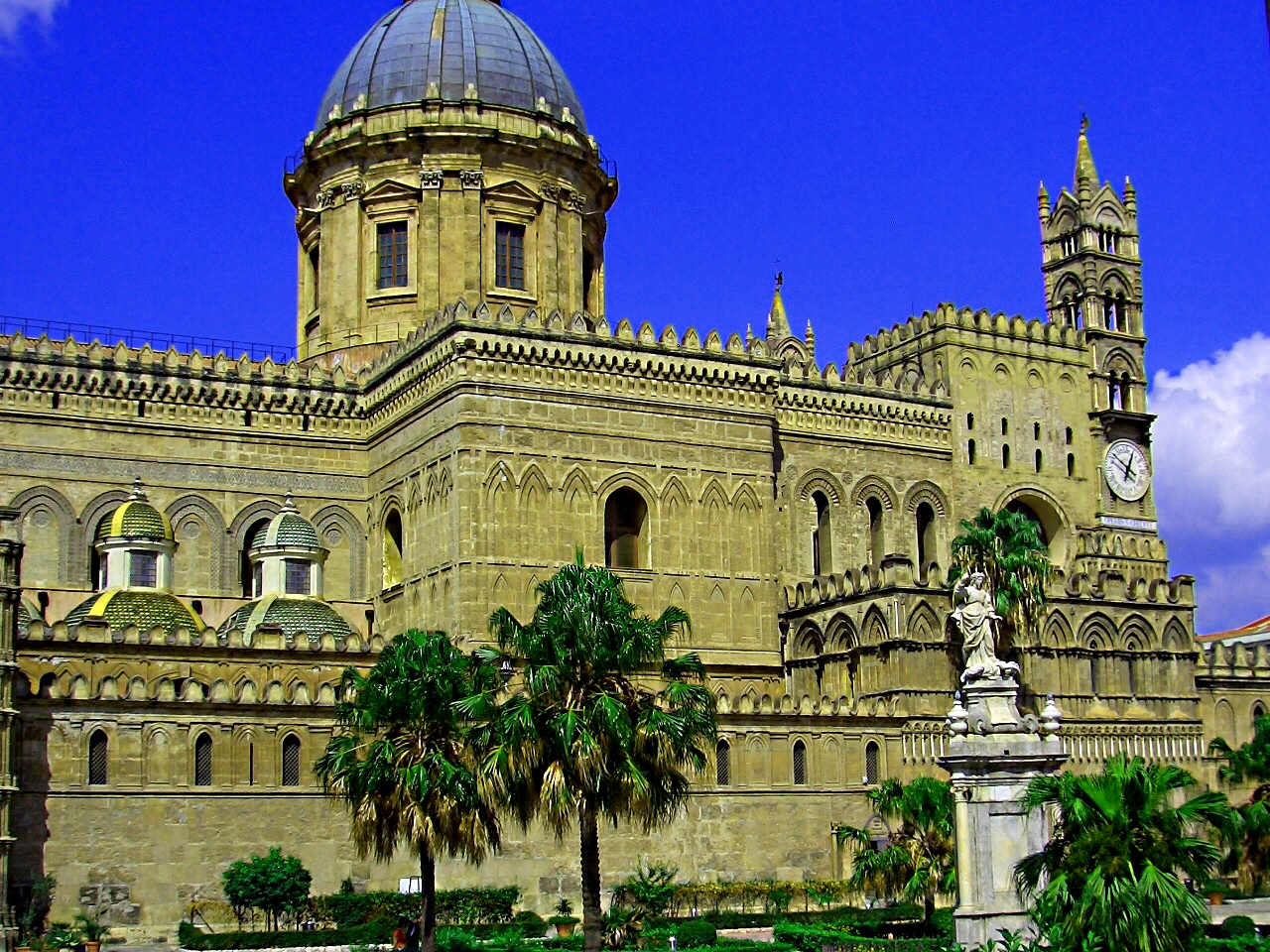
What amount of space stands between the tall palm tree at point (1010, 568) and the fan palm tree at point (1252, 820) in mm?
6374

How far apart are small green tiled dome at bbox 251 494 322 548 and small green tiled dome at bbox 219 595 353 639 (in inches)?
59.4

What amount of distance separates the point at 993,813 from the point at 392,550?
28672 millimetres

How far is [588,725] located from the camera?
96.8 feet

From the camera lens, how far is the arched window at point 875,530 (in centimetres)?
5572

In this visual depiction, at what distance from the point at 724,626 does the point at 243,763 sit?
13827mm

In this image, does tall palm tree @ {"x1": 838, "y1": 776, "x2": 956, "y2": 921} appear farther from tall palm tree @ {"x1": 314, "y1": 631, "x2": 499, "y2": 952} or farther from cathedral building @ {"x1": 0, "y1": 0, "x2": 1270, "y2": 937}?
cathedral building @ {"x1": 0, "y1": 0, "x2": 1270, "y2": 937}

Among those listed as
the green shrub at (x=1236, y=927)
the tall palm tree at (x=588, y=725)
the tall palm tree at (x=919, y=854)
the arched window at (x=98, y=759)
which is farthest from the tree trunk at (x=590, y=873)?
the arched window at (x=98, y=759)

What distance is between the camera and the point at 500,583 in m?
45.8

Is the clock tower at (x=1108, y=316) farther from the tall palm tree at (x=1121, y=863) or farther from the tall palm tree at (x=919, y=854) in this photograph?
the tall palm tree at (x=1121, y=863)

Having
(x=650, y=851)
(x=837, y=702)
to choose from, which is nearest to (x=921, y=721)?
(x=837, y=702)

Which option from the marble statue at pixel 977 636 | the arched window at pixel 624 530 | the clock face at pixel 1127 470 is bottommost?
the marble statue at pixel 977 636

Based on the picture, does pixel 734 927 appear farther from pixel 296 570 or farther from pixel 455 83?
pixel 455 83

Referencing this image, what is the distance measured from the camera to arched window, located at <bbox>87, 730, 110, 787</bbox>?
130 feet

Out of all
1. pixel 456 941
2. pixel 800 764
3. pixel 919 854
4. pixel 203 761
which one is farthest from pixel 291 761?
pixel 919 854
